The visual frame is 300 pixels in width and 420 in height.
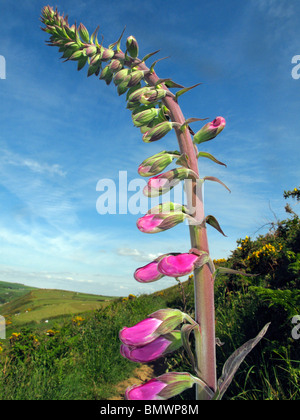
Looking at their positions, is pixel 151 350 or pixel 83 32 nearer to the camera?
pixel 151 350

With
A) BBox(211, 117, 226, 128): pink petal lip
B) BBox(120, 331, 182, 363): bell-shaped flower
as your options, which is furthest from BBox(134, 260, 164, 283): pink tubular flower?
BBox(211, 117, 226, 128): pink petal lip

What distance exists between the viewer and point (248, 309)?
→ 5.34m

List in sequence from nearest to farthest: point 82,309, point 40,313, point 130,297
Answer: point 40,313 → point 82,309 → point 130,297

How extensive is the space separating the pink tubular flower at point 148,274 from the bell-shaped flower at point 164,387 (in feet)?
1.48

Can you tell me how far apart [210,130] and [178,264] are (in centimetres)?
79

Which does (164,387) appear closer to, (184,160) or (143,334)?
(143,334)

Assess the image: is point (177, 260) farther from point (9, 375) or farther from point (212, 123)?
point (9, 375)

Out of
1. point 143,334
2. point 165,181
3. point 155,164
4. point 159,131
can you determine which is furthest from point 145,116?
point 143,334

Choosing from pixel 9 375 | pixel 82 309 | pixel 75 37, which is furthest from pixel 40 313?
pixel 75 37

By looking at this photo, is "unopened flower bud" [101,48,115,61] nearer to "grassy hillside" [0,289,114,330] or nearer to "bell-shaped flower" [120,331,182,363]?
"bell-shaped flower" [120,331,182,363]

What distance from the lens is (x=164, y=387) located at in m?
1.44

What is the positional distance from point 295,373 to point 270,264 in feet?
9.82

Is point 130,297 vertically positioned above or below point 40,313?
above

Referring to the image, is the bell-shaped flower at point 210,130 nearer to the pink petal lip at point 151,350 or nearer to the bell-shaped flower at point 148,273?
the bell-shaped flower at point 148,273
